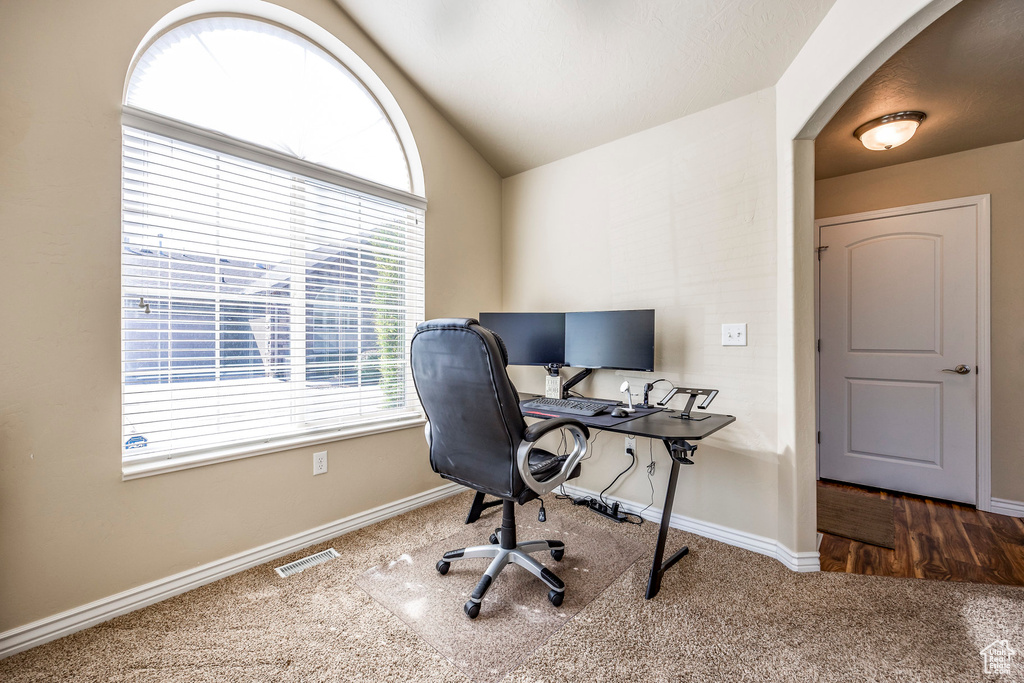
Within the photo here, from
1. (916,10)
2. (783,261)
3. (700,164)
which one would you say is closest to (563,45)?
(700,164)

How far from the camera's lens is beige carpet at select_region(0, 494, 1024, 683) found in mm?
1404

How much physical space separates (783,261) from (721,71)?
3.22 ft

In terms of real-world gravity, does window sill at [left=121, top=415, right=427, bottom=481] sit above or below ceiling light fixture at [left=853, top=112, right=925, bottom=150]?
below

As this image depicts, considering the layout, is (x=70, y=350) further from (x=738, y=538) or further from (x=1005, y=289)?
(x=1005, y=289)

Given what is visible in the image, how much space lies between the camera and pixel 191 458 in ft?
6.25

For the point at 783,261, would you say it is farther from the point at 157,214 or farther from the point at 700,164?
the point at 157,214

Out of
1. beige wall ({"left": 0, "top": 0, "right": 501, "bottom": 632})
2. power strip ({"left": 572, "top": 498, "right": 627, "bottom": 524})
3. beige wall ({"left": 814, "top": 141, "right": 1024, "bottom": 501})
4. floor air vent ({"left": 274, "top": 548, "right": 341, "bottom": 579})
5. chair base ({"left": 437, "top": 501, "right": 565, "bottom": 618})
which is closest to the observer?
beige wall ({"left": 0, "top": 0, "right": 501, "bottom": 632})

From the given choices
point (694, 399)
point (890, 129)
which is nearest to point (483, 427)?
point (694, 399)

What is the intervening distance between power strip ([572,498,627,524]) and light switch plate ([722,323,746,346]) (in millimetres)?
1152

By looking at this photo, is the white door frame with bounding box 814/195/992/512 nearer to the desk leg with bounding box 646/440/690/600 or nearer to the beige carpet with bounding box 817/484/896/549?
the beige carpet with bounding box 817/484/896/549

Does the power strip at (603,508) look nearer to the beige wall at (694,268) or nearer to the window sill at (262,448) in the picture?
the beige wall at (694,268)

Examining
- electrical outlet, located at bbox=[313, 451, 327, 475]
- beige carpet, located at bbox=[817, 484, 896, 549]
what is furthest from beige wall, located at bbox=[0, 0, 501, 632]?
beige carpet, located at bbox=[817, 484, 896, 549]

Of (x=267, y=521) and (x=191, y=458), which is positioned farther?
(x=267, y=521)

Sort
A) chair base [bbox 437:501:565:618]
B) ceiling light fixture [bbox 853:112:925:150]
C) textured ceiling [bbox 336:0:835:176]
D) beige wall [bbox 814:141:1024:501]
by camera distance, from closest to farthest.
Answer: chair base [bbox 437:501:565:618], textured ceiling [bbox 336:0:835:176], ceiling light fixture [bbox 853:112:925:150], beige wall [bbox 814:141:1024:501]
